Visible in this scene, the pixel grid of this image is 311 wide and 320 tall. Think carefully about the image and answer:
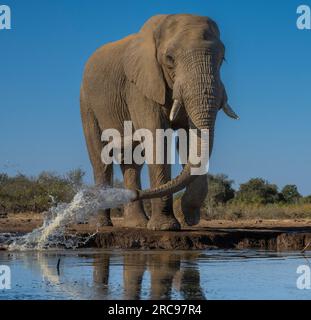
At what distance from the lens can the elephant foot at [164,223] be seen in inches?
589

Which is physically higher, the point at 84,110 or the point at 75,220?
the point at 84,110

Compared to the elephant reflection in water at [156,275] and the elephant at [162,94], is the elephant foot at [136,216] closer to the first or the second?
the elephant at [162,94]

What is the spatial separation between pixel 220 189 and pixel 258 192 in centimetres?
207

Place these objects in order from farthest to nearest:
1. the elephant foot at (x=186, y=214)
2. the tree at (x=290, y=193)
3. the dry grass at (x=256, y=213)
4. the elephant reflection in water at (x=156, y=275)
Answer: the tree at (x=290, y=193) → the dry grass at (x=256, y=213) → the elephant foot at (x=186, y=214) → the elephant reflection in water at (x=156, y=275)

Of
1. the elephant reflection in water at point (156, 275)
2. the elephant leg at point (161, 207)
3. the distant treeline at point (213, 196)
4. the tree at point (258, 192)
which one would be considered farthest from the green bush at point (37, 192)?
the elephant reflection in water at point (156, 275)

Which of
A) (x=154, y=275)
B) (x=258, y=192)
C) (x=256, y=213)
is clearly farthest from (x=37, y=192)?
(x=154, y=275)

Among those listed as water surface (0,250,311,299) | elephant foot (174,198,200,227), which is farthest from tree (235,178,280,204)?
water surface (0,250,311,299)

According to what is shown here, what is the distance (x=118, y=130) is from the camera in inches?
682

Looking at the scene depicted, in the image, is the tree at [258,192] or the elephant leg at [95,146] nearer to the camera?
the elephant leg at [95,146]

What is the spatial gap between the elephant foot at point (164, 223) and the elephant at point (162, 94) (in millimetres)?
15

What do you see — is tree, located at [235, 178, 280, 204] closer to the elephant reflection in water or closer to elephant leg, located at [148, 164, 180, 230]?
elephant leg, located at [148, 164, 180, 230]

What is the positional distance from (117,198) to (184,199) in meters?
1.35
